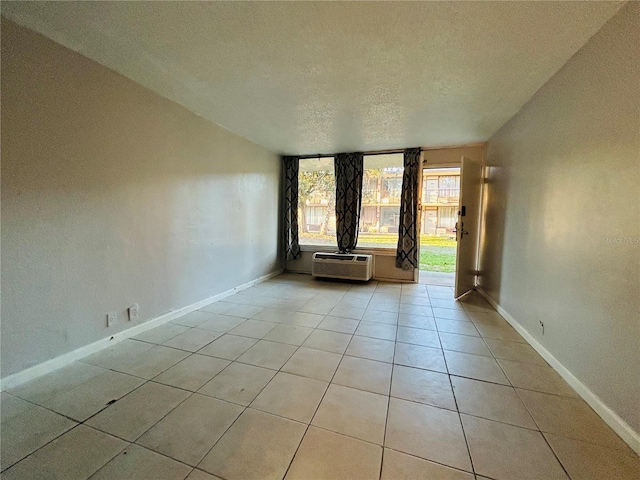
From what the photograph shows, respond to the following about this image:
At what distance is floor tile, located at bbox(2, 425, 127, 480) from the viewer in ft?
3.43

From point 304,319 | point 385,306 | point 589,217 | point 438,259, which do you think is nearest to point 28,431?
point 304,319

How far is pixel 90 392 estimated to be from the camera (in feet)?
5.10

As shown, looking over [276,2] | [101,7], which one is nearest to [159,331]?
[101,7]

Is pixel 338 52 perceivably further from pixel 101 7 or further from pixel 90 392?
pixel 90 392

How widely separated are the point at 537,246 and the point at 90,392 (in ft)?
11.2

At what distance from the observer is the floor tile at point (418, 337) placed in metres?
2.24

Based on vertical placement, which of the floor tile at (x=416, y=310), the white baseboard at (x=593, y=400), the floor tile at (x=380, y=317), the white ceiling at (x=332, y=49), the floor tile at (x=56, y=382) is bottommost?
the floor tile at (x=56, y=382)

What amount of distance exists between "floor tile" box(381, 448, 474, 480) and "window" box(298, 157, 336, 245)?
13.1 ft

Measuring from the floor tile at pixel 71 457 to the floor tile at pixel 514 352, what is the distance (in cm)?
252

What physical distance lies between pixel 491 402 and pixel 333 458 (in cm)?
101

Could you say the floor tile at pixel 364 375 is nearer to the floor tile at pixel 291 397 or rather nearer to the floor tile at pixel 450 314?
the floor tile at pixel 291 397

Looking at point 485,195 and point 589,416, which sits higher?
point 485,195

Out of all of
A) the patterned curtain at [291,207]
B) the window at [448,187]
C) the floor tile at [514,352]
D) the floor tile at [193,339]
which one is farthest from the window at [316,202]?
the floor tile at [514,352]

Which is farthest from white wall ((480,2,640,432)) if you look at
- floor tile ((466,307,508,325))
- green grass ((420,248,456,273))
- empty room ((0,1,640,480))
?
green grass ((420,248,456,273))
